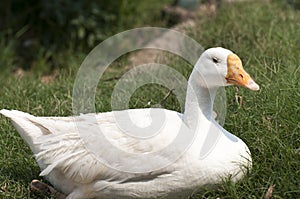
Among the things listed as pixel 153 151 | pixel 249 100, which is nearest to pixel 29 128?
pixel 153 151

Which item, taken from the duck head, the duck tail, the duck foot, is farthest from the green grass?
the duck head

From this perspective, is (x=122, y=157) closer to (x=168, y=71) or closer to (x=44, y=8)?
(x=168, y=71)

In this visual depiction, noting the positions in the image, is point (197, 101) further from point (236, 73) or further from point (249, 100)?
point (249, 100)

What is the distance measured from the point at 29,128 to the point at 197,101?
2.93 ft

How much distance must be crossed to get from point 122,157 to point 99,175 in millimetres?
150

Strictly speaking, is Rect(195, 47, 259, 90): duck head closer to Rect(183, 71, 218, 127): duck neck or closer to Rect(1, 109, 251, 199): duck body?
Rect(183, 71, 218, 127): duck neck

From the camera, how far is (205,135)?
9.89 feet

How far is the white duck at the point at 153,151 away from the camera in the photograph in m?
2.89

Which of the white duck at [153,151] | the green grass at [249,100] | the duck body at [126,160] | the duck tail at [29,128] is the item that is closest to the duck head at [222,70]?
the white duck at [153,151]

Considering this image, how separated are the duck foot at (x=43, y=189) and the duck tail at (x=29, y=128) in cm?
17

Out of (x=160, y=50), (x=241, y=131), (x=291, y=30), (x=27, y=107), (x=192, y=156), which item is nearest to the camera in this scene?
(x=192, y=156)

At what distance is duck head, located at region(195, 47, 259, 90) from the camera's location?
298cm

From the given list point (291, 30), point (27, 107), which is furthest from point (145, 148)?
point (291, 30)

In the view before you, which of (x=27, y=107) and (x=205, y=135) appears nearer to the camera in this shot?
(x=205, y=135)
